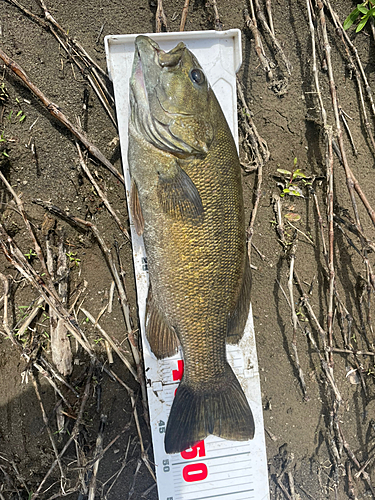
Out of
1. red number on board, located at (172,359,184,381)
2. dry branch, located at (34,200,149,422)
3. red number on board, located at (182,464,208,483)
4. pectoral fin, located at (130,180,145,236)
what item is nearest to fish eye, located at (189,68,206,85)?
pectoral fin, located at (130,180,145,236)

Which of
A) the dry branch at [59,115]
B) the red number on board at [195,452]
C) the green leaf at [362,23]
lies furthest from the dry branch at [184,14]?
the red number on board at [195,452]

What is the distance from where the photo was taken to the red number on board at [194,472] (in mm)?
2299

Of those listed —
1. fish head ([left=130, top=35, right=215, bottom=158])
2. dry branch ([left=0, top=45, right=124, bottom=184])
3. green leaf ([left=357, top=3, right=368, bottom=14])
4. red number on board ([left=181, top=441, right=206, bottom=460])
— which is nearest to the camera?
fish head ([left=130, top=35, right=215, bottom=158])

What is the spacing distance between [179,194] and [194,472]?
6.68ft

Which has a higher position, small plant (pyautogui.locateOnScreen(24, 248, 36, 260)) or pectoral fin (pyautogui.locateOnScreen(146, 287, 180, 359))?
small plant (pyautogui.locateOnScreen(24, 248, 36, 260))

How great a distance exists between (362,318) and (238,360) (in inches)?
46.0

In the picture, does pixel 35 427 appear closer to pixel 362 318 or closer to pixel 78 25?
pixel 362 318

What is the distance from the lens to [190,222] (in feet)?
6.05

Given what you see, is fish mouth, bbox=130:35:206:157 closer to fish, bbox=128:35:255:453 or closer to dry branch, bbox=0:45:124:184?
fish, bbox=128:35:255:453

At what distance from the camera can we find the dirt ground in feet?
7.54

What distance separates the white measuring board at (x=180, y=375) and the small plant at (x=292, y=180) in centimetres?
58

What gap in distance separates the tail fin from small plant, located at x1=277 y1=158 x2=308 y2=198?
58.7 inches

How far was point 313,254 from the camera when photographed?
264 cm

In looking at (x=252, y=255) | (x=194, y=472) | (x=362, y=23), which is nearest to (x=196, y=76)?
(x=252, y=255)
